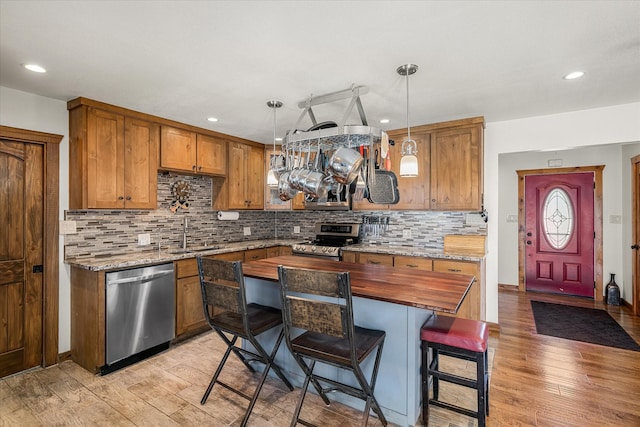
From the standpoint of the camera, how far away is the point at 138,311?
9.71 ft

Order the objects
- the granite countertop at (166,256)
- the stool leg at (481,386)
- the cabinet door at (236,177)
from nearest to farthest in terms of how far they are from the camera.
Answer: the stool leg at (481,386) → the granite countertop at (166,256) → the cabinet door at (236,177)

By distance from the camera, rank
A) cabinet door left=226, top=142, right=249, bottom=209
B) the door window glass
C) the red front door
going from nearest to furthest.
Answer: cabinet door left=226, top=142, right=249, bottom=209
the red front door
the door window glass

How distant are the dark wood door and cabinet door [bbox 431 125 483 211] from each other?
154 inches

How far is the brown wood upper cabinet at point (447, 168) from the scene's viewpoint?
138 inches

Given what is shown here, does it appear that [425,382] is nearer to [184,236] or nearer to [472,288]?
[472,288]

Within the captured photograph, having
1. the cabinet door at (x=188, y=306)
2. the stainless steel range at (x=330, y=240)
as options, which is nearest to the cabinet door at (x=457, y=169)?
the stainless steel range at (x=330, y=240)

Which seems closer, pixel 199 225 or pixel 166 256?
pixel 166 256

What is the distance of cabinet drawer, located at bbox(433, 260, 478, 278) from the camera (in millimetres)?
3371

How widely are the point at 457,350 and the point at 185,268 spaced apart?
2659mm

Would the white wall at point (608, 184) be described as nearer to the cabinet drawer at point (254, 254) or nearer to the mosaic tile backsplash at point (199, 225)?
the mosaic tile backsplash at point (199, 225)

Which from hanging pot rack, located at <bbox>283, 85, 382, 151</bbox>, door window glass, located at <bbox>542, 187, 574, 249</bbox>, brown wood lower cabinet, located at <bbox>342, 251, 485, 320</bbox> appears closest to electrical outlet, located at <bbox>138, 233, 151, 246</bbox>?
hanging pot rack, located at <bbox>283, 85, 382, 151</bbox>

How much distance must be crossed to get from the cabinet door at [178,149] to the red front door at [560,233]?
17.1 ft

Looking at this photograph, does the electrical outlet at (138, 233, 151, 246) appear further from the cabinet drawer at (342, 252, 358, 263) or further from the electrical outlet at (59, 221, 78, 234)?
the cabinet drawer at (342, 252, 358, 263)

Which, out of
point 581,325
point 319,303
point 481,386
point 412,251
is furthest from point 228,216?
point 581,325
